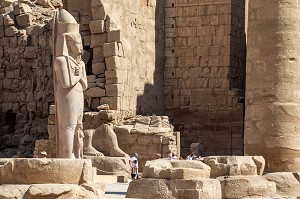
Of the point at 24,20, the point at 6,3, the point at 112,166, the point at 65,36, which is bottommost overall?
the point at 112,166

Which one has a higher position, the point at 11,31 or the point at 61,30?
the point at 11,31

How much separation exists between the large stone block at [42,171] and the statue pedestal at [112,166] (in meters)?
10.8

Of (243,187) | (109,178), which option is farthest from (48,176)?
(109,178)

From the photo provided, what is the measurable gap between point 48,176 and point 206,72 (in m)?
16.9

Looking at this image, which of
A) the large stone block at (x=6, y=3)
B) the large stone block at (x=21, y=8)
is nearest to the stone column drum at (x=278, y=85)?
the large stone block at (x=21, y=8)

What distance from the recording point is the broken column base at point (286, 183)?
54.5 ft

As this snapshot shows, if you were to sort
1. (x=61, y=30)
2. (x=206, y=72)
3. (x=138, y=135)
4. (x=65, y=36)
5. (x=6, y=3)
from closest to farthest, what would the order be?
1. (x=65, y=36)
2. (x=61, y=30)
3. (x=138, y=135)
4. (x=206, y=72)
5. (x=6, y=3)

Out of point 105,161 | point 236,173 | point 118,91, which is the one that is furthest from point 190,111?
point 236,173

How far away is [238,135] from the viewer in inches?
1031

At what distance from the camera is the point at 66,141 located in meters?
15.7

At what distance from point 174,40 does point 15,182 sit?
684 inches

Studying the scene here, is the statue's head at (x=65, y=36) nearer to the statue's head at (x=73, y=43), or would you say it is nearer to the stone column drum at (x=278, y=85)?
the statue's head at (x=73, y=43)

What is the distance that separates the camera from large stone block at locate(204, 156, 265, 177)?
15.4 m

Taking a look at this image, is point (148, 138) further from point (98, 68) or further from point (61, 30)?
point (61, 30)
